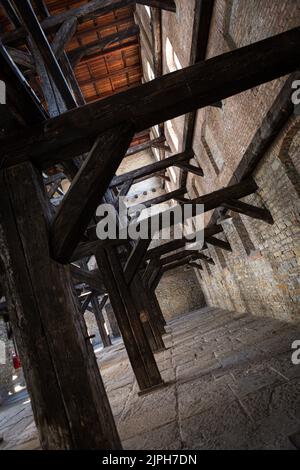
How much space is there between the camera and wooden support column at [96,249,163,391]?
17.3 ft

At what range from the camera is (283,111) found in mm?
4035

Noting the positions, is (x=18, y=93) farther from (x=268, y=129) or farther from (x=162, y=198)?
(x=162, y=198)

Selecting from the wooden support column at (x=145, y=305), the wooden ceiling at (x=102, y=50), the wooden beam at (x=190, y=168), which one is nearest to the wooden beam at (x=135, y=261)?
the wooden support column at (x=145, y=305)

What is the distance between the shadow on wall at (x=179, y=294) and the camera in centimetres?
2212

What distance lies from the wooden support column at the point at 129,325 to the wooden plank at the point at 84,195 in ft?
11.2

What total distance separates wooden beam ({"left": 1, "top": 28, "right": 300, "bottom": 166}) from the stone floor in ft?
8.70

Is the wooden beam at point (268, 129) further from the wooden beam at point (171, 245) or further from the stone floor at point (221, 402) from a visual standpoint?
the wooden beam at point (171, 245)

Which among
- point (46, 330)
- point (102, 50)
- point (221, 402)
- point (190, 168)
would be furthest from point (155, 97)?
point (102, 50)

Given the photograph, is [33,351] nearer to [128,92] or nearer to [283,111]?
[128,92]

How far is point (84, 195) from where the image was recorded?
2.16m

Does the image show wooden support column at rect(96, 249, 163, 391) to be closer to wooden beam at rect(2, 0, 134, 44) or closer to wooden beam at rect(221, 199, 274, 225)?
wooden beam at rect(221, 199, 274, 225)

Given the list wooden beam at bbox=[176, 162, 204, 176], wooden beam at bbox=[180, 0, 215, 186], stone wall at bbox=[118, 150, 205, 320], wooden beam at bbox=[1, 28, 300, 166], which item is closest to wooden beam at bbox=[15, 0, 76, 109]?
wooden beam at bbox=[1, 28, 300, 166]

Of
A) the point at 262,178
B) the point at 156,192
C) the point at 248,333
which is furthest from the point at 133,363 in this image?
the point at 156,192

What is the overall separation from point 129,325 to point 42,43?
4568 mm
